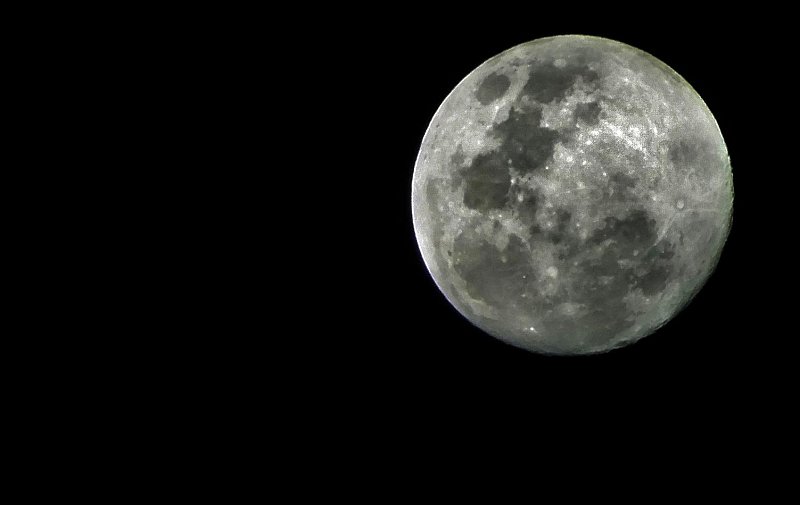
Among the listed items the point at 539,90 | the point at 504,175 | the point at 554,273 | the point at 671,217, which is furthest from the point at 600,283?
the point at 539,90

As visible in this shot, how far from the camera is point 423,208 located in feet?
14.4

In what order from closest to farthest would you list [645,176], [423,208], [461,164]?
[645,176]
[461,164]
[423,208]

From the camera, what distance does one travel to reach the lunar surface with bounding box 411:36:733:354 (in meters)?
3.82

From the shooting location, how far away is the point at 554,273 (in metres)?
3.94

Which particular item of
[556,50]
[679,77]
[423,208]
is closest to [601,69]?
[556,50]

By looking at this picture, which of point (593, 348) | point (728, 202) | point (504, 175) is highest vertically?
point (728, 202)

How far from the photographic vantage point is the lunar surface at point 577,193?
3.82 meters

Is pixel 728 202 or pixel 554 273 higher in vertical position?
pixel 728 202

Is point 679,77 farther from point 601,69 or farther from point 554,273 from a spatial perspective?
point 554,273

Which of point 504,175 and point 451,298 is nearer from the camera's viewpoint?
point 504,175

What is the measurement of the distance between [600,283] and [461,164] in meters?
0.91

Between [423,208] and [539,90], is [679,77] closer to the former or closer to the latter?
[539,90]

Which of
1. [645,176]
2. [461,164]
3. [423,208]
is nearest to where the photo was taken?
[645,176]

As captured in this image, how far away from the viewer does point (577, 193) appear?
12.5 feet
